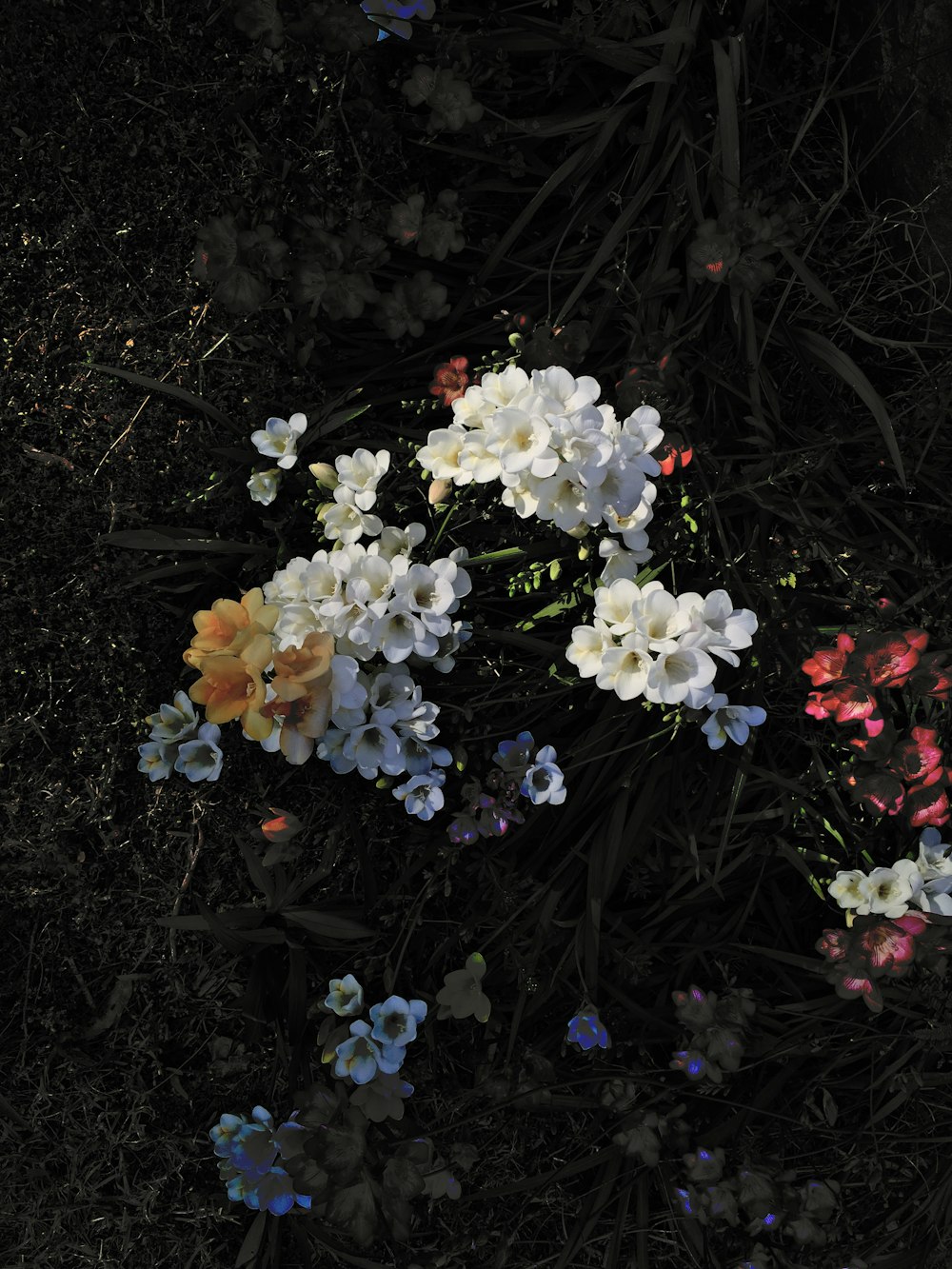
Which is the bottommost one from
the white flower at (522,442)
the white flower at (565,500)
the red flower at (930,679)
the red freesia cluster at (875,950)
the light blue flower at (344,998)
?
the light blue flower at (344,998)

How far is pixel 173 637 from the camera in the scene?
205cm

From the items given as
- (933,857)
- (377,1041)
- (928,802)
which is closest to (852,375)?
(928,802)

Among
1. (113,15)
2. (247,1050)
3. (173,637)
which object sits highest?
(113,15)

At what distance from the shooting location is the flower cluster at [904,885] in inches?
69.5

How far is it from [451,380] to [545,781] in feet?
2.55

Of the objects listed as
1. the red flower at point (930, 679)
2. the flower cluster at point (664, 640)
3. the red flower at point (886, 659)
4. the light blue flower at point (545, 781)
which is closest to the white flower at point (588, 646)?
the flower cluster at point (664, 640)

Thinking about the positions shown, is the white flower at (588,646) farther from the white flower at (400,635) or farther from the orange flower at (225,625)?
the orange flower at (225,625)

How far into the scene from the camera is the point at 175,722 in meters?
1.87

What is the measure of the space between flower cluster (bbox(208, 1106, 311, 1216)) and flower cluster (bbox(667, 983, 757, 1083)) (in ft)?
2.39

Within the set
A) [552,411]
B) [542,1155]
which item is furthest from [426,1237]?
[552,411]

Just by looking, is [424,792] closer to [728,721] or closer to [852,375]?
[728,721]

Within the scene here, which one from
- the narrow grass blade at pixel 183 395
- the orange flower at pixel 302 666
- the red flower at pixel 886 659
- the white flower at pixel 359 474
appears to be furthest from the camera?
the narrow grass blade at pixel 183 395

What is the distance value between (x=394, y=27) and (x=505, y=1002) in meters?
1.85

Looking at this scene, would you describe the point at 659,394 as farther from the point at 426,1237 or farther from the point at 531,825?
the point at 426,1237
